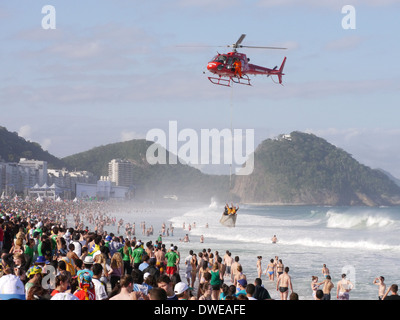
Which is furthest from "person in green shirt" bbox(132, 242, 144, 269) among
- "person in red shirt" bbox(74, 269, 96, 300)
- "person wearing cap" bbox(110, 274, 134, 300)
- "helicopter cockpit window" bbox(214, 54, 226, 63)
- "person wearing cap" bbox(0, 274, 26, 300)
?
"helicopter cockpit window" bbox(214, 54, 226, 63)

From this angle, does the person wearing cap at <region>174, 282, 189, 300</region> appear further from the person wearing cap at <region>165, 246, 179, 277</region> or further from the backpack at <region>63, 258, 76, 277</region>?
the person wearing cap at <region>165, 246, 179, 277</region>

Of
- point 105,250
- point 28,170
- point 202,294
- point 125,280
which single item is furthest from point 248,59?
point 28,170

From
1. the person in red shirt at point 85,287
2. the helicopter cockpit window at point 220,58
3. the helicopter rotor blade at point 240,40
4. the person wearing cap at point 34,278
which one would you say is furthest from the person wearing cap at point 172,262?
the helicopter rotor blade at point 240,40

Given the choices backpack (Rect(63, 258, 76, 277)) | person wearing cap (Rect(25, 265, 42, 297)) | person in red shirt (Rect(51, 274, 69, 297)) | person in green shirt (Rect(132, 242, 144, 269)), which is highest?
person in red shirt (Rect(51, 274, 69, 297))

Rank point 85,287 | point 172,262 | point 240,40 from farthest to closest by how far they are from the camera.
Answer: point 240,40 < point 172,262 < point 85,287

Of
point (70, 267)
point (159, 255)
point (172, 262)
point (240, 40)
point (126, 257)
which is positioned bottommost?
point (172, 262)

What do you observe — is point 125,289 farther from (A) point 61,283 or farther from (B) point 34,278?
(B) point 34,278

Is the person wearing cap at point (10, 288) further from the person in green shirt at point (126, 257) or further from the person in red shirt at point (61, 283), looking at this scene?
the person in green shirt at point (126, 257)

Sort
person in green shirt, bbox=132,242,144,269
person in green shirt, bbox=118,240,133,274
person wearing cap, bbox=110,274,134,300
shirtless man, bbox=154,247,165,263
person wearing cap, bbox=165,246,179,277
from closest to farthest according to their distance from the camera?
person wearing cap, bbox=110,274,134,300
person in green shirt, bbox=132,242,144,269
person in green shirt, bbox=118,240,133,274
person wearing cap, bbox=165,246,179,277
shirtless man, bbox=154,247,165,263

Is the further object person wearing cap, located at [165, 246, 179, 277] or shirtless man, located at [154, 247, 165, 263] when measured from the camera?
shirtless man, located at [154, 247, 165, 263]

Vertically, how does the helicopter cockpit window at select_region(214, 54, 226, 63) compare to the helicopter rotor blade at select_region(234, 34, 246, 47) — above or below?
below

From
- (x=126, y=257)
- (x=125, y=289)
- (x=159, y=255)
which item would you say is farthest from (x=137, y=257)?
(x=125, y=289)
